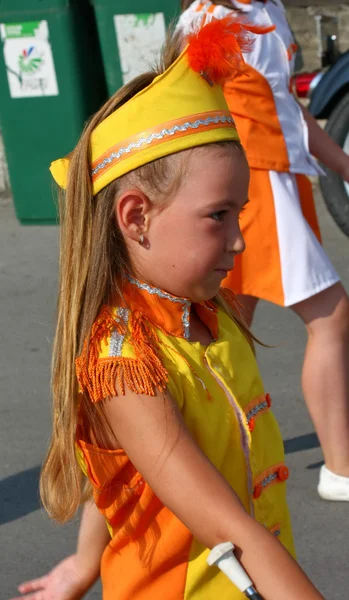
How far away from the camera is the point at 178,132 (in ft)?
5.79

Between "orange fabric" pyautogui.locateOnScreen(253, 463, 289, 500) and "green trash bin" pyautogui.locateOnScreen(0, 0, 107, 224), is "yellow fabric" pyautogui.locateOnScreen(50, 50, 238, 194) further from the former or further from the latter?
"green trash bin" pyautogui.locateOnScreen(0, 0, 107, 224)

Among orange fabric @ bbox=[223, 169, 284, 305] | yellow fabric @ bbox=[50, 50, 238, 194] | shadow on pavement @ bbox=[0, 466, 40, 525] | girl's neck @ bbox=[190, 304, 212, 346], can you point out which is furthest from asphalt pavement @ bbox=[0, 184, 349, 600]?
yellow fabric @ bbox=[50, 50, 238, 194]

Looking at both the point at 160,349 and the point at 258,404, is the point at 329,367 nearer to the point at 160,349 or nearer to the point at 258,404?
the point at 258,404

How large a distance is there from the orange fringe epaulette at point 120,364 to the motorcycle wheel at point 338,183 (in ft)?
14.6

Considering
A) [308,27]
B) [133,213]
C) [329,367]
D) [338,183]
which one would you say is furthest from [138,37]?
[133,213]

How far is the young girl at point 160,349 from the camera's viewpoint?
1.73m

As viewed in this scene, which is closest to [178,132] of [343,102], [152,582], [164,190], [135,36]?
[164,190]

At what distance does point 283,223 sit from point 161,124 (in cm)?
176

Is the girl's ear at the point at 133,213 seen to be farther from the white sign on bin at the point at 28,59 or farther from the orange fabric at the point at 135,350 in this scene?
the white sign on bin at the point at 28,59

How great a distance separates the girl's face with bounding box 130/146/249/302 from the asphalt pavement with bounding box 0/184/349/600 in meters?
1.78

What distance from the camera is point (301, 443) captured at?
416 cm

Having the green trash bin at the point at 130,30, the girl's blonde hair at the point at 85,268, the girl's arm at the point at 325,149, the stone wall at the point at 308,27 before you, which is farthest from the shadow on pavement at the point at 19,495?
the stone wall at the point at 308,27

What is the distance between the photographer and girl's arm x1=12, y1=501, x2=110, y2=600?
2.11 m

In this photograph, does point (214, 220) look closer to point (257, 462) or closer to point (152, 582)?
point (257, 462)
